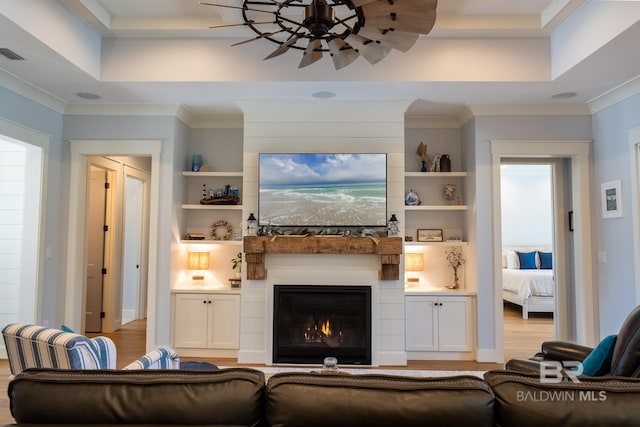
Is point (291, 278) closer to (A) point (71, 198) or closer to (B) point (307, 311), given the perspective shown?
(B) point (307, 311)

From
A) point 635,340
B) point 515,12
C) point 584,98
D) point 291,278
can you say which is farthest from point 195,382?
point 584,98

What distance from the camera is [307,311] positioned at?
4.37 metres

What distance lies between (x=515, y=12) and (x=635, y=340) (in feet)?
9.28

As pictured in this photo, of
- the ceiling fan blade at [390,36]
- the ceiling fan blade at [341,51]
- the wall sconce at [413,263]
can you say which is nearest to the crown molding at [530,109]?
the wall sconce at [413,263]

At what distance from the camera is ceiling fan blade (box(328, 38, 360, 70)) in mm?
2441

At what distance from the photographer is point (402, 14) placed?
1.99 m

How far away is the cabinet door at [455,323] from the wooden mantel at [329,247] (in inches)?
27.6

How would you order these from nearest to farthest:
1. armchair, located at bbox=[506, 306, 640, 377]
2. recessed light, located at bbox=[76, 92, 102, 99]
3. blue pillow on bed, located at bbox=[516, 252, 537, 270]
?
armchair, located at bbox=[506, 306, 640, 377] < recessed light, located at bbox=[76, 92, 102, 99] < blue pillow on bed, located at bbox=[516, 252, 537, 270]

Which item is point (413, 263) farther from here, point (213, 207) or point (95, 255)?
point (95, 255)

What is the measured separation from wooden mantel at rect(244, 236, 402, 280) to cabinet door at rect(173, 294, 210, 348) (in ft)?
2.43

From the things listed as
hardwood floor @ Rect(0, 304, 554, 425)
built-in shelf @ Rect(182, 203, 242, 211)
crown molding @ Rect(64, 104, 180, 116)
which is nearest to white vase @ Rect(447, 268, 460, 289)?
hardwood floor @ Rect(0, 304, 554, 425)

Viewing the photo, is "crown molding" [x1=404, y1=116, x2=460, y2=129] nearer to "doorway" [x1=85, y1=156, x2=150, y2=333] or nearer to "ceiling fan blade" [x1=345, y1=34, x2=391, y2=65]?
"ceiling fan blade" [x1=345, y1=34, x2=391, y2=65]

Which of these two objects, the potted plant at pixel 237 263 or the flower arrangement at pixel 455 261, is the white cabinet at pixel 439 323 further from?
the potted plant at pixel 237 263

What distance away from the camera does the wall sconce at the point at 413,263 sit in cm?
486
